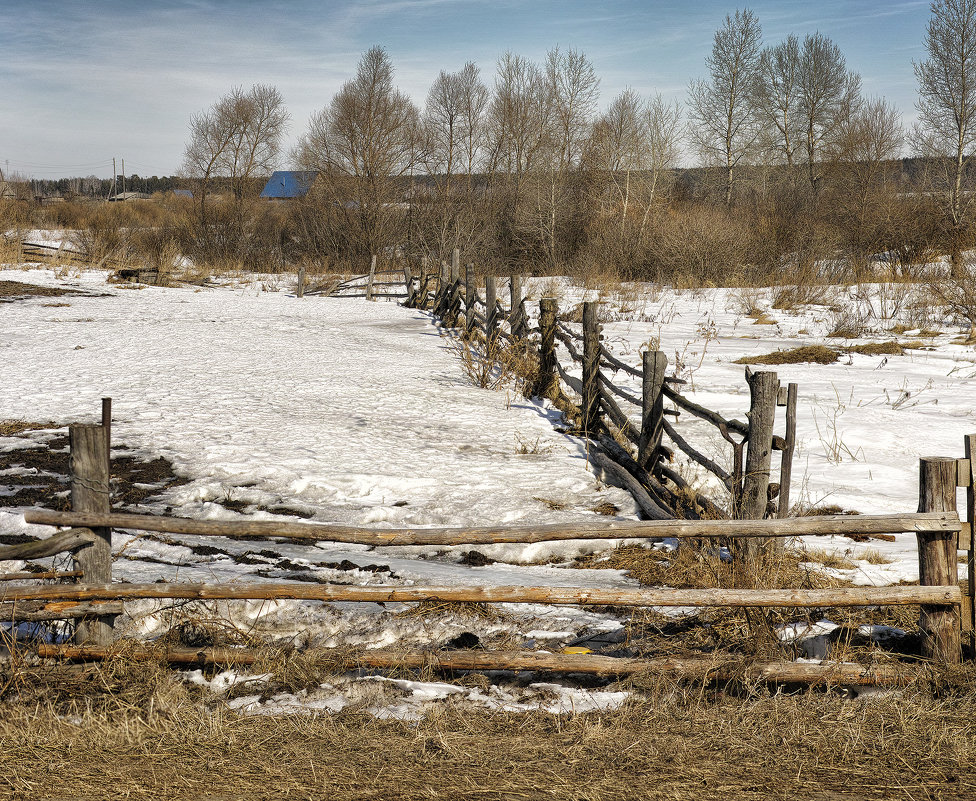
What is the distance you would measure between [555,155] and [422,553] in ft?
96.9

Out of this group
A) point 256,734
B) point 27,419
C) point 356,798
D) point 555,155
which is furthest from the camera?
point 555,155

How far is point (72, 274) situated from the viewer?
23562 mm

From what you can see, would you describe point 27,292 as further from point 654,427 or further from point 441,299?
point 654,427

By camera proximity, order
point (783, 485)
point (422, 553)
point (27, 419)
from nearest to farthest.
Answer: point (783, 485) → point (422, 553) → point (27, 419)

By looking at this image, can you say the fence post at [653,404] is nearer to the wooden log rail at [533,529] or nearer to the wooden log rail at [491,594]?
the wooden log rail at [533,529]

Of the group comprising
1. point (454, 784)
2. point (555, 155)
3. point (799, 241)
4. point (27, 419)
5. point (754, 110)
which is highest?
point (754, 110)

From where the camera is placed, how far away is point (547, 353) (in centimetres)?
973

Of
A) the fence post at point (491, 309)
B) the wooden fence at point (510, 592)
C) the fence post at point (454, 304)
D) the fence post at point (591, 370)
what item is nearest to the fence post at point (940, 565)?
the wooden fence at point (510, 592)

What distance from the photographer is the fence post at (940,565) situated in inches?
134

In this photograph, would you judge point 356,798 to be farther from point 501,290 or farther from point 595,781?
point 501,290

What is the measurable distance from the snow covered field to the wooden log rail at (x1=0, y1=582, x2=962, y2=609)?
42 centimetres

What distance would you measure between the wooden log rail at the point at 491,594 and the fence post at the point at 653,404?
116 inches

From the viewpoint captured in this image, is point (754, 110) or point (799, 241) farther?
point (754, 110)

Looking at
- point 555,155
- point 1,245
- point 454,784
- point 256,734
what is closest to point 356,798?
point 454,784
